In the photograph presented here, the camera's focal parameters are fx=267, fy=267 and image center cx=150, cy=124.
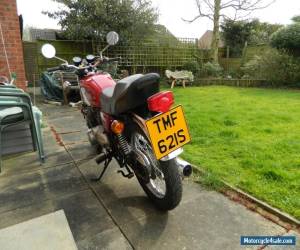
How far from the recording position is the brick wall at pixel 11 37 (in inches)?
171

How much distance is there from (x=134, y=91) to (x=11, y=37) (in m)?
3.70

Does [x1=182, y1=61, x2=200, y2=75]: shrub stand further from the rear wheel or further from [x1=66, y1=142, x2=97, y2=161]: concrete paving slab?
the rear wheel

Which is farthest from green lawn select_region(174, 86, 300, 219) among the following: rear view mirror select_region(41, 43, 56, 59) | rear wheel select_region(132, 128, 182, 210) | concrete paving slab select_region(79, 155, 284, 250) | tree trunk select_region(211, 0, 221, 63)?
tree trunk select_region(211, 0, 221, 63)

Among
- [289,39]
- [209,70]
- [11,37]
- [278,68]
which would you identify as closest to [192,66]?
[209,70]

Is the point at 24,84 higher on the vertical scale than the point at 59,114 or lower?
higher

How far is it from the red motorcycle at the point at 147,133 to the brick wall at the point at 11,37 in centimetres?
293

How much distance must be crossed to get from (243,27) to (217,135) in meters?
12.9

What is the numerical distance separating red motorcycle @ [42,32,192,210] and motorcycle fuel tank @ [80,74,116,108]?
10mm

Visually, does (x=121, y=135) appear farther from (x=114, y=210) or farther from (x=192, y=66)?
(x=192, y=66)

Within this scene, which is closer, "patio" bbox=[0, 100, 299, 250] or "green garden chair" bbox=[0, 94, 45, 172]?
"patio" bbox=[0, 100, 299, 250]

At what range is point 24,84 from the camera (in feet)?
16.0

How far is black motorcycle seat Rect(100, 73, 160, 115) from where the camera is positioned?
5.88ft

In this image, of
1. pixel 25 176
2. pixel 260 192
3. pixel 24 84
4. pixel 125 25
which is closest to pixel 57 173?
pixel 25 176

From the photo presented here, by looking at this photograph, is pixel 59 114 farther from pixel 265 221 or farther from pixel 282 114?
pixel 265 221
